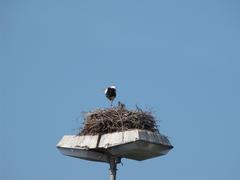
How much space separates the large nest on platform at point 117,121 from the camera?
46.6 ft

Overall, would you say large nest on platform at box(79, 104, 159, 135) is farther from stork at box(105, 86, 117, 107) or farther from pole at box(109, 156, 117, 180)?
stork at box(105, 86, 117, 107)

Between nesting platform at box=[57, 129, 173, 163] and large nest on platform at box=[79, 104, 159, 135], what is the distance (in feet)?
0.63

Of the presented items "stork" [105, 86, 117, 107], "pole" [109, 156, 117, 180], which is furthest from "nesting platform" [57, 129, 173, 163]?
"stork" [105, 86, 117, 107]

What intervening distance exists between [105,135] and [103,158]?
844 millimetres

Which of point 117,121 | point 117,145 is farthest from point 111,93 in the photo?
point 117,145

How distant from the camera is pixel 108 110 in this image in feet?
48.7

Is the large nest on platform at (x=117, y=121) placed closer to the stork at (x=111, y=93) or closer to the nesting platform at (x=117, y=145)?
the nesting platform at (x=117, y=145)

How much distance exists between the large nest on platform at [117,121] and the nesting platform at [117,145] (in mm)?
193

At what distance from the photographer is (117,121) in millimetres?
14320

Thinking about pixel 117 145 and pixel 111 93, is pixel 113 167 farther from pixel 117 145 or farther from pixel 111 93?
pixel 111 93

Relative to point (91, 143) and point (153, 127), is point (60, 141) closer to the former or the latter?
point (91, 143)

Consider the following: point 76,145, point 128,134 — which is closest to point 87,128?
point 76,145

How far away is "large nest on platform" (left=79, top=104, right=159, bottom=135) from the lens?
1422 centimetres

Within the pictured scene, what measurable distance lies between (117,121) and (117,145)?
75 cm
